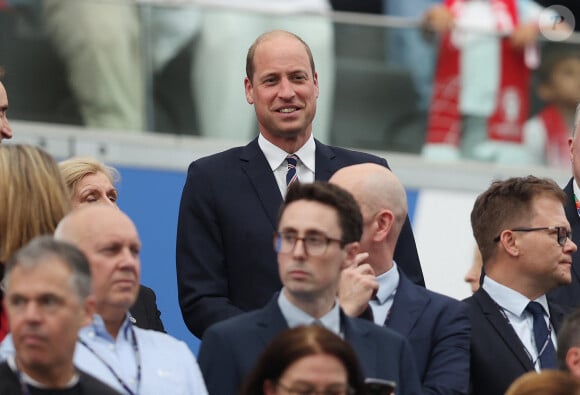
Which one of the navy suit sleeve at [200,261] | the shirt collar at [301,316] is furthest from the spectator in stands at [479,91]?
the shirt collar at [301,316]

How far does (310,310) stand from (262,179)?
1267 mm

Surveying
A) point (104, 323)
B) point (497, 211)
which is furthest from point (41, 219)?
point (497, 211)

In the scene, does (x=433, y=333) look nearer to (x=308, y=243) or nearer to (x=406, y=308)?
(x=406, y=308)

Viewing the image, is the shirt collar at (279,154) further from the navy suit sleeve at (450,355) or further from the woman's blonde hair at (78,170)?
the navy suit sleeve at (450,355)

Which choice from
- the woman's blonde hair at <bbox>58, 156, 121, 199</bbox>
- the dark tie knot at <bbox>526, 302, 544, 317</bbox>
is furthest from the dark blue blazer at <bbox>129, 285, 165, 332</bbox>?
the dark tie knot at <bbox>526, 302, 544, 317</bbox>

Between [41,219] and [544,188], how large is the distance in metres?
2.29

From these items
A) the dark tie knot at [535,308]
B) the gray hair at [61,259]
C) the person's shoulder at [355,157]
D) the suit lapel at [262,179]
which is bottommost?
the gray hair at [61,259]

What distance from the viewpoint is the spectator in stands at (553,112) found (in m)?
12.0

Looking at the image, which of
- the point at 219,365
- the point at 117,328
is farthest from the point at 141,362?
the point at 219,365

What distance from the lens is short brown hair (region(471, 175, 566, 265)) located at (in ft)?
26.6

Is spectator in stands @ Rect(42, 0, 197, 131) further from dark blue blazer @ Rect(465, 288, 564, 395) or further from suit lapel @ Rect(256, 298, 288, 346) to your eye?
suit lapel @ Rect(256, 298, 288, 346)

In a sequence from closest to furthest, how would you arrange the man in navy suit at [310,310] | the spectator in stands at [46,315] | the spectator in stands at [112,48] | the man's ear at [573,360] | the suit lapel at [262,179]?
the spectator in stands at [46,315] < the man in navy suit at [310,310] < the man's ear at [573,360] < the suit lapel at [262,179] < the spectator in stands at [112,48]

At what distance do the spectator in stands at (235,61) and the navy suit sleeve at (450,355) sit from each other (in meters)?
4.07

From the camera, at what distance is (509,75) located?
12.1 meters
